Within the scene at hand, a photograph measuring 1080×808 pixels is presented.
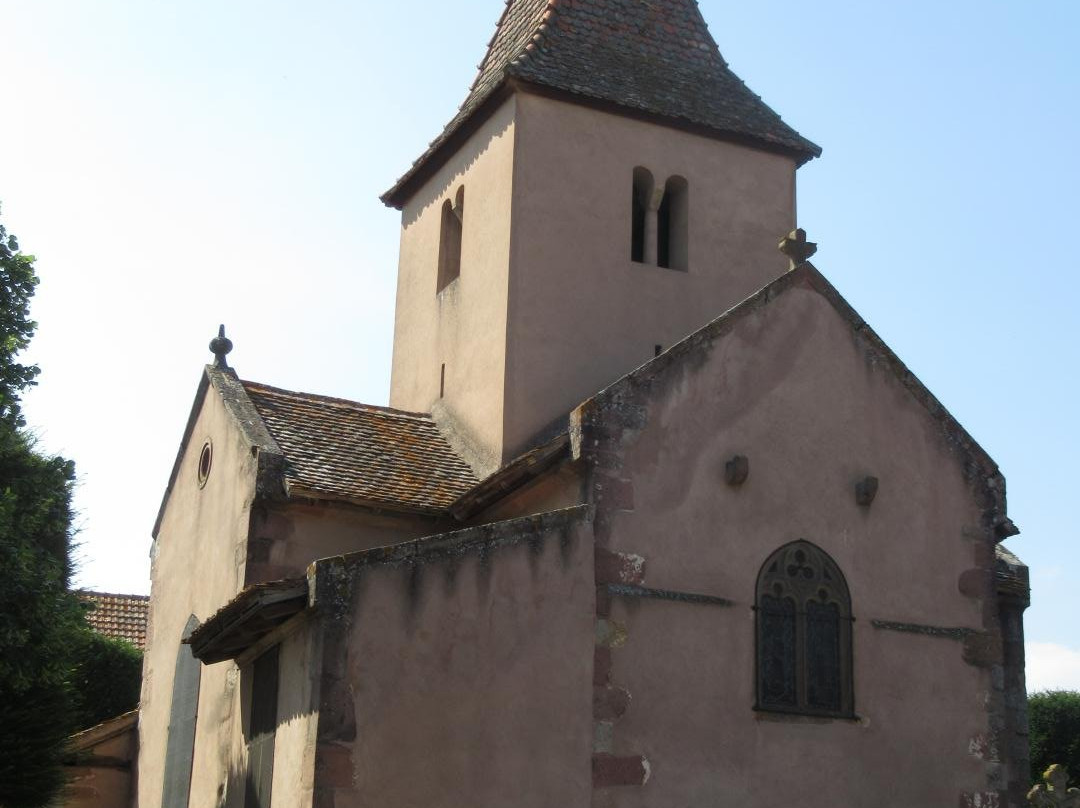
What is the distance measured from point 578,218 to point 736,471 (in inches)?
215

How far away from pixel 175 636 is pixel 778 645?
845 cm

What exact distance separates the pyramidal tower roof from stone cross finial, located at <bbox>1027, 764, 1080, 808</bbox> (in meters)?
9.81

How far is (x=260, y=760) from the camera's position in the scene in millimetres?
15234

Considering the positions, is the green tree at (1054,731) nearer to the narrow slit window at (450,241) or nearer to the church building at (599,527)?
the church building at (599,527)

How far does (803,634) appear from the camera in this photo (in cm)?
1606

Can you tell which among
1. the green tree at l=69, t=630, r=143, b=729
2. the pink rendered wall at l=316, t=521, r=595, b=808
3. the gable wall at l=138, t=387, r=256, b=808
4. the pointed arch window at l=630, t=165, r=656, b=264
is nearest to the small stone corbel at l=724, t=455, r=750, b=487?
the pink rendered wall at l=316, t=521, r=595, b=808

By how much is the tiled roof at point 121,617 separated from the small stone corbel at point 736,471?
1671 cm

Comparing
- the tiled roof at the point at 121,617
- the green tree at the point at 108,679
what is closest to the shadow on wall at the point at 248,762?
the green tree at the point at 108,679

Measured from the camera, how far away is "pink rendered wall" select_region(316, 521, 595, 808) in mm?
13727

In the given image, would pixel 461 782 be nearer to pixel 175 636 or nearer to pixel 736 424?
pixel 736 424

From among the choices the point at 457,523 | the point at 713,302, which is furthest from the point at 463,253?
the point at 457,523

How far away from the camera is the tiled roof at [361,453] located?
17.3 metres

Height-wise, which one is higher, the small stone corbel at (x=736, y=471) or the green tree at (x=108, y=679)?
the small stone corbel at (x=736, y=471)

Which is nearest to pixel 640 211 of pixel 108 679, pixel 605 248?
pixel 605 248
